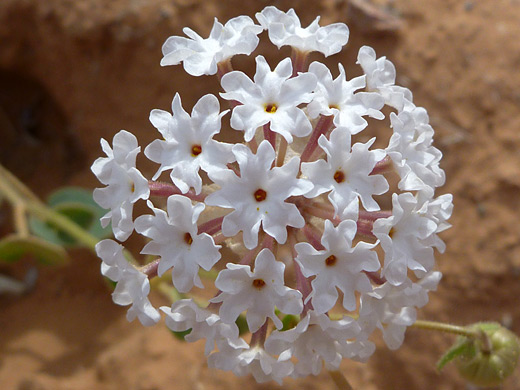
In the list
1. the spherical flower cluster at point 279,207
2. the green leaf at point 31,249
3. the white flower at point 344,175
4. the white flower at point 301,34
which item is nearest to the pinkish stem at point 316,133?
the spherical flower cluster at point 279,207

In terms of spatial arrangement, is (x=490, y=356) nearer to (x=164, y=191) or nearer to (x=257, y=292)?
(x=257, y=292)

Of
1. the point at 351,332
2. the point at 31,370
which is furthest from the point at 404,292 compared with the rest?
the point at 31,370

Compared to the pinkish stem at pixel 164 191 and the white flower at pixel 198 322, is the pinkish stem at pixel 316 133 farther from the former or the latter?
the white flower at pixel 198 322

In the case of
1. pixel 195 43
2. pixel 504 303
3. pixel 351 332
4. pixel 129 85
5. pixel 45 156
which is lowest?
pixel 45 156

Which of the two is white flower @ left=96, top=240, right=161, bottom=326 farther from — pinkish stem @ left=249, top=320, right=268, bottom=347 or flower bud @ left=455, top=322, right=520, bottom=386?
flower bud @ left=455, top=322, right=520, bottom=386

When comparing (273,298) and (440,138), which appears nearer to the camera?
(273,298)

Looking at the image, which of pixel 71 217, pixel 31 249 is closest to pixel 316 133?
pixel 31 249

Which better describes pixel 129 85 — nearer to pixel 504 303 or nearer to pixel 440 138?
pixel 440 138
